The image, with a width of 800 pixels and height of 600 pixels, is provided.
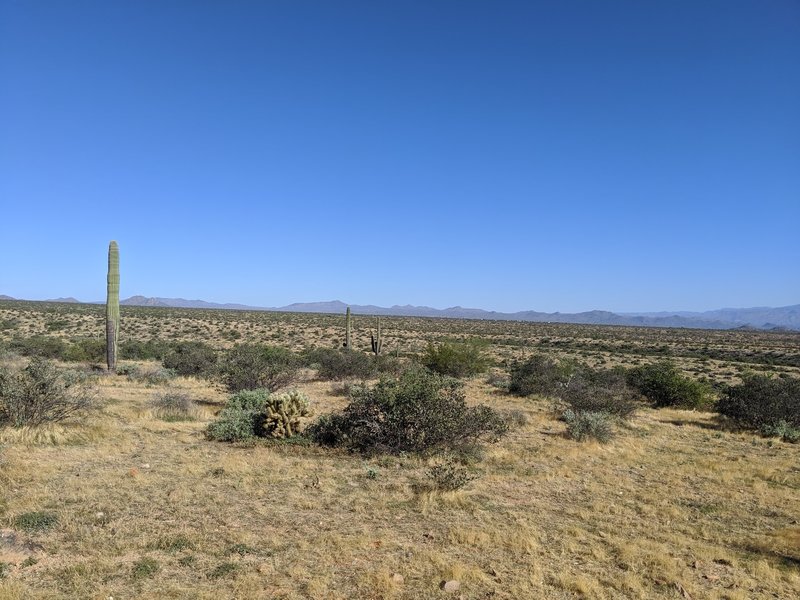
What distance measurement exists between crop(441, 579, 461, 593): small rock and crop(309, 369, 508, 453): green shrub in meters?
5.14

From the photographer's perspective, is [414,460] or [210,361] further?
[210,361]

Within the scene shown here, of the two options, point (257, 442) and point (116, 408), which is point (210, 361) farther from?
point (257, 442)

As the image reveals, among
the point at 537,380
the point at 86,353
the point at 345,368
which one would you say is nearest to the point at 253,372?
the point at 345,368

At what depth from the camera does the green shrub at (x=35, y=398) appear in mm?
10367

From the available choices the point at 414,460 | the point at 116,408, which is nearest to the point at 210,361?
the point at 116,408

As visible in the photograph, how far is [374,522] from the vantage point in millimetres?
6824

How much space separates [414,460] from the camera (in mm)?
9898

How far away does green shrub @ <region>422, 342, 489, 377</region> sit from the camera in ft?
77.6

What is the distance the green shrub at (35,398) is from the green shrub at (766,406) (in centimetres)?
1697

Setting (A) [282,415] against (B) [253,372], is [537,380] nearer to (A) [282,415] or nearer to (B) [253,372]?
(B) [253,372]

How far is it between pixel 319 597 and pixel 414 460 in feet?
16.9

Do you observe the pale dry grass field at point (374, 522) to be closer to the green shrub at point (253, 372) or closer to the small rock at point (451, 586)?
the small rock at point (451, 586)

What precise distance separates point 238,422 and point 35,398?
3.91 m

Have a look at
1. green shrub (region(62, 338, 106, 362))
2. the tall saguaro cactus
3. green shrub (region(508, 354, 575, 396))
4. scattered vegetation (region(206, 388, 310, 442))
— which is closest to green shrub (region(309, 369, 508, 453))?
scattered vegetation (region(206, 388, 310, 442))
